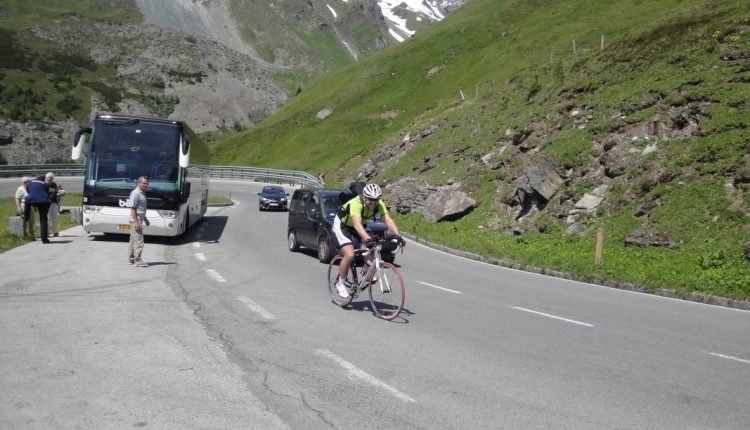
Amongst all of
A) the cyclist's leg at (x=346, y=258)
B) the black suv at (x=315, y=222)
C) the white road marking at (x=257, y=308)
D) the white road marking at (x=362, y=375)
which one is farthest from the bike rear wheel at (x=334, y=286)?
the black suv at (x=315, y=222)

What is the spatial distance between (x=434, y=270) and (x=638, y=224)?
6342 millimetres

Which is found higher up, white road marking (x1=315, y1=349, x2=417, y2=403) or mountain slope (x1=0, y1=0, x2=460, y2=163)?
mountain slope (x1=0, y1=0, x2=460, y2=163)

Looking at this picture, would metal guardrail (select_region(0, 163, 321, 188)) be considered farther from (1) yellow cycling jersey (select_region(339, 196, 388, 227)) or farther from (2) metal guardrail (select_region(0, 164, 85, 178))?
(1) yellow cycling jersey (select_region(339, 196, 388, 227))

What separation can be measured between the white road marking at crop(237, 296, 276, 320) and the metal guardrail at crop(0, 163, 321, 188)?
3861 cm

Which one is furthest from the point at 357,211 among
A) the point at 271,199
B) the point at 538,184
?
the point at 271,199

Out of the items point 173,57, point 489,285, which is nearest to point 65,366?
point 489,285

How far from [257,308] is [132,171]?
969 centimetres

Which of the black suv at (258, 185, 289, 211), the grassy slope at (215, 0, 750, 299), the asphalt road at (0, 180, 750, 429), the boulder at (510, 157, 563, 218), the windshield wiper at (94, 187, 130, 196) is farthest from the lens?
the black suv at (258, 185, 289, 211)

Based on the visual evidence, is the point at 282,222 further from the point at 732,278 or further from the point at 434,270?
the point at 732,278

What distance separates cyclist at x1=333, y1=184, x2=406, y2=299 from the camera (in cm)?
866

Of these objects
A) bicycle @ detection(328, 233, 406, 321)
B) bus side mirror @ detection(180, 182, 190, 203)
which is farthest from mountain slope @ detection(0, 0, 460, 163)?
bicycle @ detection(328, 233, 406, 321)

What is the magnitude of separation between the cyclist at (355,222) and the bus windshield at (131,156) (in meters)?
9.54

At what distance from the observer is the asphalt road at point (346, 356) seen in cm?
507

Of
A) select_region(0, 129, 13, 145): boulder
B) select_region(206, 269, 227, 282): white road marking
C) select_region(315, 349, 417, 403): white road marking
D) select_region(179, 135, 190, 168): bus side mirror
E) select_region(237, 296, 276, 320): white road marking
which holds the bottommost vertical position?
select_region(206, 269, 227, 282): white road marking
